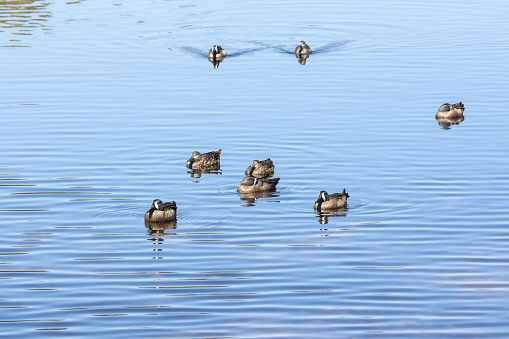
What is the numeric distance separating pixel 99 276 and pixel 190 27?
36018mm

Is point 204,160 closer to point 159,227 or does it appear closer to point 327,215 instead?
point 159,227

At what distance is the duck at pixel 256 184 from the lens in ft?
85.4

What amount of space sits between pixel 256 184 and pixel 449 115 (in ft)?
35.4

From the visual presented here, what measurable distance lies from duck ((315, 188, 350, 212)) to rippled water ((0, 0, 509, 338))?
1.34 ft

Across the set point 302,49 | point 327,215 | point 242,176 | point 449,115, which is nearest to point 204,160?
point 242,176

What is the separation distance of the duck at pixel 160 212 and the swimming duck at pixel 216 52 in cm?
2304

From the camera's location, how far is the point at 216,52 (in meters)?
46.0

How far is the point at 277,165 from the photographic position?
28.9 metres

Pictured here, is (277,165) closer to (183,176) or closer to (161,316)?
(183,176)

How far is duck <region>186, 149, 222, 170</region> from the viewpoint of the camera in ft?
92.5

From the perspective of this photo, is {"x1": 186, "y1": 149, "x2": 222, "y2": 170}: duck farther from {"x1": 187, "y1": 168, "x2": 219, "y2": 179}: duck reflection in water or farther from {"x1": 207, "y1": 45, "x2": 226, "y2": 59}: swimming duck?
{"x1": 207, "y1": 45, "x2": 226, "y2": 59}: swimming duck

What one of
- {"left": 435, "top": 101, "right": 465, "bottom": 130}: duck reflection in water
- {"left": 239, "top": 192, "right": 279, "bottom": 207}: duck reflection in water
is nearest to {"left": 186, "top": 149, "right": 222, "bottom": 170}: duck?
{"left": 239, "top": 192, "right": 279, "bottom": 207}: duck reflection in water

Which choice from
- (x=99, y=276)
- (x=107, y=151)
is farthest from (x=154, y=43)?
(x=99, y=276)

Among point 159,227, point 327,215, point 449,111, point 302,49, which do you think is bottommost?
point 159,227
